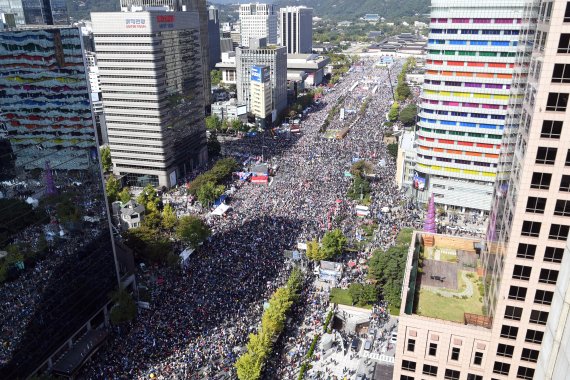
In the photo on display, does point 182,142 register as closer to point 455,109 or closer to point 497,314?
point 455,109

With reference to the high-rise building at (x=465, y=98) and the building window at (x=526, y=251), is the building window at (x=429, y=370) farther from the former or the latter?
the high-rise building at (x=465, y=98)

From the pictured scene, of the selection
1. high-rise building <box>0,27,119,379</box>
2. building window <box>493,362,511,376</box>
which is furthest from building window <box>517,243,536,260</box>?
high-rise building <box>0,27,119,379</box>

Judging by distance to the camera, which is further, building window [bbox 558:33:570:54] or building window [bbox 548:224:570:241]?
building window [bbox 548:224:570:241]

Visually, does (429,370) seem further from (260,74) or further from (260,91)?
(260,91)

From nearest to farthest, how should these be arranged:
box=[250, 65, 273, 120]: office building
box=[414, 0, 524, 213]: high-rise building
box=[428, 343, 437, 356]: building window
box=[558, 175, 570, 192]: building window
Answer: box=[558, 175, 570, 192]: building window, box=[428, 343, 437, 356]: building window, box=[414, 0, 524, 213]: high-rise building, box=[250, 65, 273, 120]: office building

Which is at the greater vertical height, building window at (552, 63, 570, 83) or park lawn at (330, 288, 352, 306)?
building window at (552, 63, 570, 83)

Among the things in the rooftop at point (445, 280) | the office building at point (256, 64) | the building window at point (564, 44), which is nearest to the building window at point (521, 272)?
the rooftop at point (445, 280)

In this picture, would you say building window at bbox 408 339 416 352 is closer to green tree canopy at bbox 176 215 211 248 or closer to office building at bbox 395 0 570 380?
office building at bbox 395 0 570 380
